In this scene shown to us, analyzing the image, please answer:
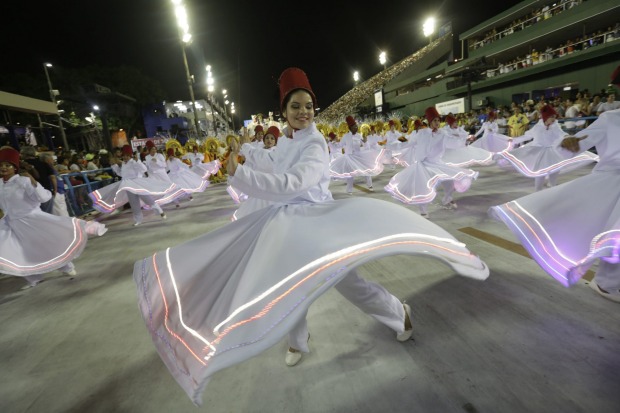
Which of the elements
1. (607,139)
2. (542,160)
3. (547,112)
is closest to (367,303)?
(607,139)

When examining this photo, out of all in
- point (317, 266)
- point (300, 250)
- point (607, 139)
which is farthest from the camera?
point (607, 139)

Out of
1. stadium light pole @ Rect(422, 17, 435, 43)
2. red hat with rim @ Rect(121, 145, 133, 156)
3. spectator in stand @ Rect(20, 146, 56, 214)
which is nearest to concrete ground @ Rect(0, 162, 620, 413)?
spectator in stand @ Rect(20, 146, 56, 214)

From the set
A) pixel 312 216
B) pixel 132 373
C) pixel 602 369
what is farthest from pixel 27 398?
pixel 602 369

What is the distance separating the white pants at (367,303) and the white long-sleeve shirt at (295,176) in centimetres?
54

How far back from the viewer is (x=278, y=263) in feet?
5.12

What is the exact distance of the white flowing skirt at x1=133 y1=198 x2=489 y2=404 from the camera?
140 centimetres

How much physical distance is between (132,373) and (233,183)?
169 cm

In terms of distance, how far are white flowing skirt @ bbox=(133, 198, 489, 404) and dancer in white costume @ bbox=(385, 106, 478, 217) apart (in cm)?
393

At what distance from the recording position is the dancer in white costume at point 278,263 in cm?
141

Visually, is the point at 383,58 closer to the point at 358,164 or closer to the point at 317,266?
the point at 358,164

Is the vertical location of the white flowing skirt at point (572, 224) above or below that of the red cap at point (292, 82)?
below

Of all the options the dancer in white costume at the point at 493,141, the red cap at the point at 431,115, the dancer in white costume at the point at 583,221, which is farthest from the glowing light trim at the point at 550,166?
the dancer in white costume at the point at 493,141

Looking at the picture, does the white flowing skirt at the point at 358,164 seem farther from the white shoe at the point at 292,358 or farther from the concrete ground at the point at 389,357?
the white shoe at the point at 292,358

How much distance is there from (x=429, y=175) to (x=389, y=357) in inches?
162
